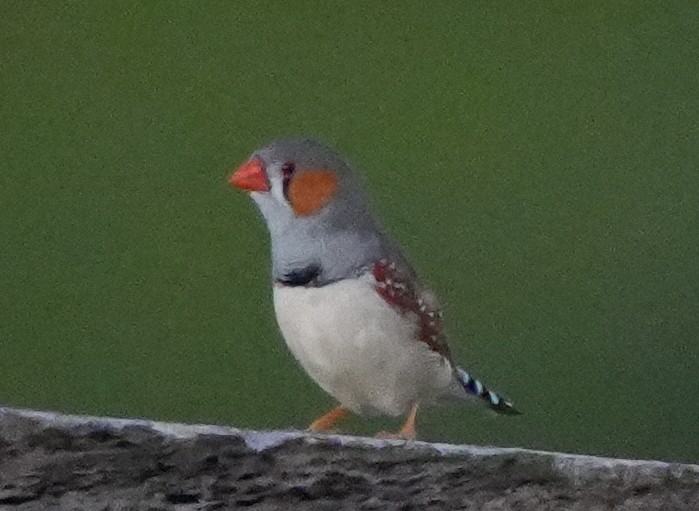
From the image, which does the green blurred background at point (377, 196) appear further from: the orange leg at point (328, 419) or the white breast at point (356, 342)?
the white breast at point (356, 342)

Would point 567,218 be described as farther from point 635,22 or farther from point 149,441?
point 149,441

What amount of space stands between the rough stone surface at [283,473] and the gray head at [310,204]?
230mm

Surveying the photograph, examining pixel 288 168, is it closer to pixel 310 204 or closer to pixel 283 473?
pixel 310 204

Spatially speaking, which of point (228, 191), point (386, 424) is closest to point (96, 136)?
point (228, 191)

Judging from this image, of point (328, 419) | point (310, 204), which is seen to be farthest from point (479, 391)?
point (310, 204)

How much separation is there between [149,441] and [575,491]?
0.31 meters

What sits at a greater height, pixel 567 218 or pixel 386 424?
Answer: pixel 567 218

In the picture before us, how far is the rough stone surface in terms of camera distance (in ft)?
2.41

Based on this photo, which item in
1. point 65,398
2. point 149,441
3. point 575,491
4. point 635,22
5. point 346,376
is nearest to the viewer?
point 149,441

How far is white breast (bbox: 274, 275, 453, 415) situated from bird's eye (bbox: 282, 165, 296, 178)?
0.33ft

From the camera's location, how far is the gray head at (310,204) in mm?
1014

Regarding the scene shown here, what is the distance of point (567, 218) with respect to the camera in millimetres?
1573

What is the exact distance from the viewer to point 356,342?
0.99 meters

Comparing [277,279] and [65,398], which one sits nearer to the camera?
[277,279]
